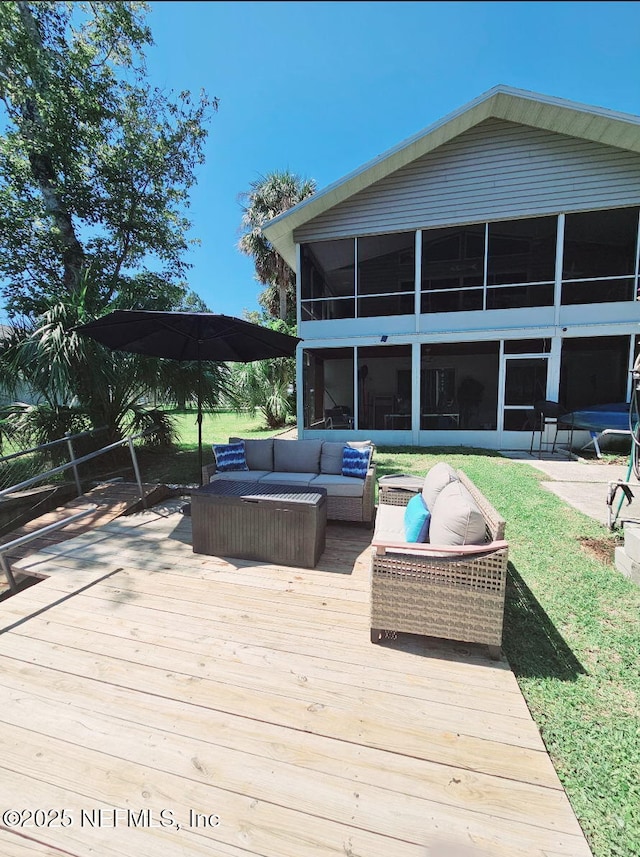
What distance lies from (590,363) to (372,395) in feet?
18.8

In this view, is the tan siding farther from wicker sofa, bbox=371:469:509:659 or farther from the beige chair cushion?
wicker sofa, bbox=371:469:509:659

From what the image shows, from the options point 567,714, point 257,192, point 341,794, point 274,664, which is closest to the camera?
point 341,794

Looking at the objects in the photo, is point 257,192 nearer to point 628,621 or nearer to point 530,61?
point 530,61

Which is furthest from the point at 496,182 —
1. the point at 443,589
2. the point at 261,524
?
the point at 443,589

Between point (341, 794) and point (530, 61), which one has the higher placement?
point (530, 61)

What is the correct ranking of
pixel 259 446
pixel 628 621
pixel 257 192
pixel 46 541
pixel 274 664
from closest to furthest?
pixel 274 664, pixel 628 621, pixel 46 541, pixel 259 446, pixel 257 192

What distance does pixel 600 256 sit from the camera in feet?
29.3

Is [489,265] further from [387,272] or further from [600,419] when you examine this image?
[600,419]

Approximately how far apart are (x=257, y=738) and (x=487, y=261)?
9987mm

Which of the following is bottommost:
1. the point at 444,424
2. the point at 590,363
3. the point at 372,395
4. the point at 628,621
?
the point at 628,621

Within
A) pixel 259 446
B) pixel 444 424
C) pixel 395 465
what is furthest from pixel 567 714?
pixel 444 424

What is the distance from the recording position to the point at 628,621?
243 centimetres

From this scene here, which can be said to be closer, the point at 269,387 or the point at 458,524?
the point at 458,524

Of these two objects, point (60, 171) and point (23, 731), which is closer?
point (23, 731)
